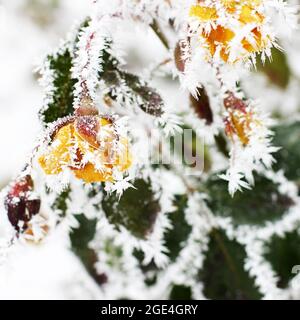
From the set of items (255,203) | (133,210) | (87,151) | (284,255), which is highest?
(87,151)

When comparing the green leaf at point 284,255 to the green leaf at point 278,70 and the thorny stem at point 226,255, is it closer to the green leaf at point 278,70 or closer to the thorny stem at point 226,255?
the thorny stem at point 226,255

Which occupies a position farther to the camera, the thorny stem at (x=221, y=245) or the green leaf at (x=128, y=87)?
the thorny stem at (x=221, y=245)

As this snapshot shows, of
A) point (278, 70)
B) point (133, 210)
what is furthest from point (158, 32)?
point (278, 70)

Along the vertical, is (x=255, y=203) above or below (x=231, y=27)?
below

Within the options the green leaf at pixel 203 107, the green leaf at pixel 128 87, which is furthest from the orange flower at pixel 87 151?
the green leaf at pixel 203 107

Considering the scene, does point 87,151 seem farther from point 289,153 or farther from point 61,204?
point 289,153

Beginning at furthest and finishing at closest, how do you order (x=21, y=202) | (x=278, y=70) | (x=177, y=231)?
(x=278, y=70)
(x=177, y=231)
(x=21, y=202)

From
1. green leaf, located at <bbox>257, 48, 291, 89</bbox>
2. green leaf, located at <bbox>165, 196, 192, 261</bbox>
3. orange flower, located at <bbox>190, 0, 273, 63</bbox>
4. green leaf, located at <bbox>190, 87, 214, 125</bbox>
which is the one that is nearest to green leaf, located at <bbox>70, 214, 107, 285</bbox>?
green leaf, located at <bbox>165, 196, 192, 261</bbox>
